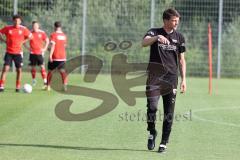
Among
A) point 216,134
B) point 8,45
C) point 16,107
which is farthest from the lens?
point 8,45

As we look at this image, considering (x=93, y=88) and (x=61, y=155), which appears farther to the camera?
(x=93, y=88)

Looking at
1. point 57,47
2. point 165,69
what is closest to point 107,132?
point 165,69

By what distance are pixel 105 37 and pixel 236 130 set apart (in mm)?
20238

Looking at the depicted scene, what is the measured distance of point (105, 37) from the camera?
33.5 metres

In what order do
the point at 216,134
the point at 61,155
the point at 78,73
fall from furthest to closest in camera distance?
the point at 78,73 < the point at 216,134 < the point at 61,155

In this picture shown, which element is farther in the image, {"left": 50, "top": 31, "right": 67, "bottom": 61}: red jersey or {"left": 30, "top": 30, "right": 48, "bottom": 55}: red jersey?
{"left": 30, "top": 30, "right": 48, "bottom": 55}: red jersey

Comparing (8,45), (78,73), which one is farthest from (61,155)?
(78,73)

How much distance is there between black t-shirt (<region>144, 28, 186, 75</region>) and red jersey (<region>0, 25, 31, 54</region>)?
11.3 metres

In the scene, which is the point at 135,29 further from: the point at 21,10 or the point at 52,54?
the point at 52,54

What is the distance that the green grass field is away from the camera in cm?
1051

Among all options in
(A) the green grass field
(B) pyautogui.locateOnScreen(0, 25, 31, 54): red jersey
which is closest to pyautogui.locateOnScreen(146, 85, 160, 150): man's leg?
(A) the green grass field

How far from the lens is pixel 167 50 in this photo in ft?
35.6

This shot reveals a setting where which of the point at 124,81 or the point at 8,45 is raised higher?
the point at 8,45

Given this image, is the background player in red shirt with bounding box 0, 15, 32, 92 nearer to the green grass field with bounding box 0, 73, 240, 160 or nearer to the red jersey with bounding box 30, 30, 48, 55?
the green grass field with bounding box 0, 73, 240, 160
